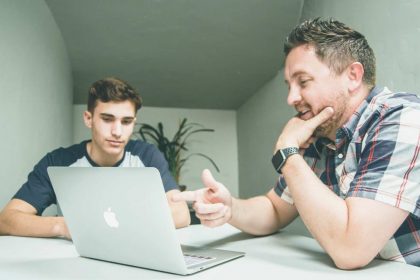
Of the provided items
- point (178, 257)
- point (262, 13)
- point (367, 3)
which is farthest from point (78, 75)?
point (178, 257)

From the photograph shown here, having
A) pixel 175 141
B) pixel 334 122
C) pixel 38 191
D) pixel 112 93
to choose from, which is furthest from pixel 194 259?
pixel 175 141

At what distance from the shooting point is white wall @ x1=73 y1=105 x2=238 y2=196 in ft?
13.5

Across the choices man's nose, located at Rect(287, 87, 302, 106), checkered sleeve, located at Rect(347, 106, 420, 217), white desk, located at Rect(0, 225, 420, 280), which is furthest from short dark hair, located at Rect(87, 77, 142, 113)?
checkered sleeve, located at Rect(347, 106, 420, 217)

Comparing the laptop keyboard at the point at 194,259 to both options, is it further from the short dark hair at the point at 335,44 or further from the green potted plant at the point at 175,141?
the green potted plant at the point at 175,141

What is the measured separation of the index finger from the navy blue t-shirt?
89 centimetres

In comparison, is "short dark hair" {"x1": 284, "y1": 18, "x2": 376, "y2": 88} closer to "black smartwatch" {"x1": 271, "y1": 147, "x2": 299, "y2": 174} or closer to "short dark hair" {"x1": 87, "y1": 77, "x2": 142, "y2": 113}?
"black smartwatch" {"x1": 271, "y1": 147, "x2": 299, "y2": 174}

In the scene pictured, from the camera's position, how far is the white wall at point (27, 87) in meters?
1.89

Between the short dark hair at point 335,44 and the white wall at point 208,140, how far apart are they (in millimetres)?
2910

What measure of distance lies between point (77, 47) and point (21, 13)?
3.01 feet

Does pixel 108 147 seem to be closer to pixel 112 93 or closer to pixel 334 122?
pixel 112 93

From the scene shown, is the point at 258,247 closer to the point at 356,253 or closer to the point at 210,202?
the point at 210,202

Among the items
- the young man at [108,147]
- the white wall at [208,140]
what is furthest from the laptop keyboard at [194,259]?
the white wall at [208,140]

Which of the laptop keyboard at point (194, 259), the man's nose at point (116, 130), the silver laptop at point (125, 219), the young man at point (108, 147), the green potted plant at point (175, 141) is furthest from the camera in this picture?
the green potted plant at point (175, 141)

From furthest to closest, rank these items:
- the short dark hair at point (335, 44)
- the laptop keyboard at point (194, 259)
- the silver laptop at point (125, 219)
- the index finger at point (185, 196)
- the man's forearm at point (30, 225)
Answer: the man's forearm at point (30, 225) < the short dark hair at point (335, 44) < the index finger at point (185, 196) < the laptop keyboard at point (194, 259) < the silver laptop at point (125, 219)
